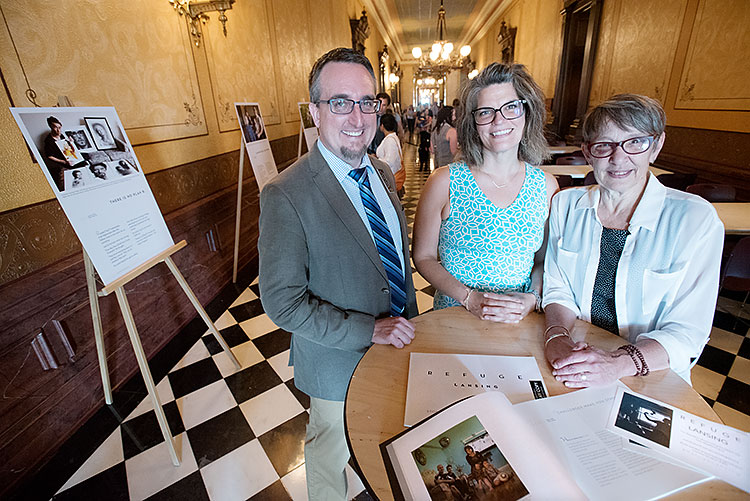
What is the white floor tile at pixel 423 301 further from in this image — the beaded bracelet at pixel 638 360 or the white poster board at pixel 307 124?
the white poster board at pixel 307 124

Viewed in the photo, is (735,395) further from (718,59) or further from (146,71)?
(146,71)

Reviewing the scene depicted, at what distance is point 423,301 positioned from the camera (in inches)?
128

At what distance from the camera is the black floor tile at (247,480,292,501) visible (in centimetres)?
160

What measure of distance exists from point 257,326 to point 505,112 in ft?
8.22

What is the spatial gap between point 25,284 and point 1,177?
513 millimetres

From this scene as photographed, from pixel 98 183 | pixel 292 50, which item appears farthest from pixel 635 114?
pixel 292 50

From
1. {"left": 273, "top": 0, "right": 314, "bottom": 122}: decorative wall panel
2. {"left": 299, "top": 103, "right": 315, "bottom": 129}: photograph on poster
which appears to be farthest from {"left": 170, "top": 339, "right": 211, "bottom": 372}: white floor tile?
{"left": 273, "top": 0, "right": 314, "bottom": 122}: decorative wall panel

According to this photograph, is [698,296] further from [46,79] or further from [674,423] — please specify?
[46,79]

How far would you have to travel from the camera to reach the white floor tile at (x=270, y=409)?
2.00 meters

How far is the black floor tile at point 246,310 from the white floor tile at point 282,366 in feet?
2.21

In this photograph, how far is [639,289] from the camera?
1103 millimetres

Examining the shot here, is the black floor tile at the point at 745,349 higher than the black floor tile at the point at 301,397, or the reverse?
the black floor tile at the point at 301,397

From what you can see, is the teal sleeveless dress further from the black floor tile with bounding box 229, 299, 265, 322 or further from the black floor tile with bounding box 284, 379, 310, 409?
the black floor tile with bounding box 229, 299, 265, 322

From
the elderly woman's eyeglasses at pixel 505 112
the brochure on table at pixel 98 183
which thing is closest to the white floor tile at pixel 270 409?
the brochure on table at pixel 98 183
